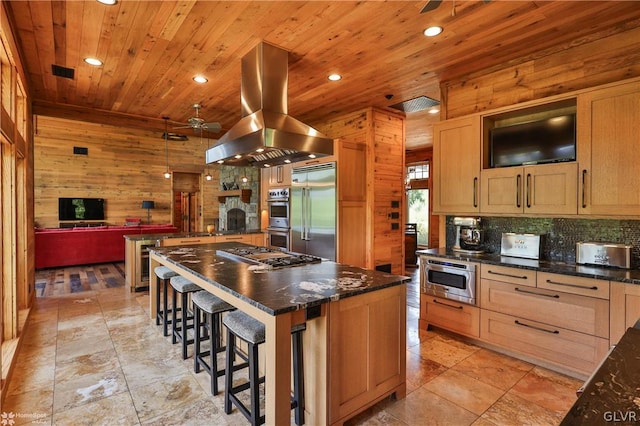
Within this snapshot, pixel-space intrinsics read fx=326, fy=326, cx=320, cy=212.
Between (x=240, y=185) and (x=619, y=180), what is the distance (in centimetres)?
802

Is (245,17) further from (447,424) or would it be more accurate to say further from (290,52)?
(447,424)

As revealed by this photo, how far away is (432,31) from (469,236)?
2015 millimetres

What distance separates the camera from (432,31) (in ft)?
8.80

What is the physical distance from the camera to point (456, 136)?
344cm

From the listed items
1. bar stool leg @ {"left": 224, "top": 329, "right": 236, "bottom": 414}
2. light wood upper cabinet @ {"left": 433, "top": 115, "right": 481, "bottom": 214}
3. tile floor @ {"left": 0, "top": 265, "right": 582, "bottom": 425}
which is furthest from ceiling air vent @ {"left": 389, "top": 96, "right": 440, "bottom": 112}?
bar stool leg @ {"left": 224, "top": 329, "right": 236, "bottom": 414}

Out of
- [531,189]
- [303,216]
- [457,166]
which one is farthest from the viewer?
[303,216]

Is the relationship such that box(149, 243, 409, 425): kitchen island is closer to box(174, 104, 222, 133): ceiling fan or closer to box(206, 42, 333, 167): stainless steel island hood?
box(206, 42, 333, 167): stainless steel island hood

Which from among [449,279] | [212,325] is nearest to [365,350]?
[212,325]

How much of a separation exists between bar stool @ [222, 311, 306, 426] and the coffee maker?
2.24 meters

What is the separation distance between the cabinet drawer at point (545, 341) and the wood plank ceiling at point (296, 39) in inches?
95.4

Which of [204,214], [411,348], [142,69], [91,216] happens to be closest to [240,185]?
[204,214]

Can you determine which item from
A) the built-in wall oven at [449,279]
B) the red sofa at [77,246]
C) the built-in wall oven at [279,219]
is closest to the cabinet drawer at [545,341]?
the built-in wall oven at [449,279]
